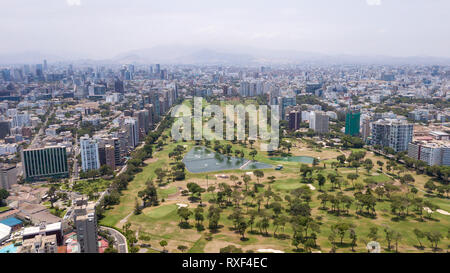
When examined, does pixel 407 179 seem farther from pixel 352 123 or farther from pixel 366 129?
pixel 352 123

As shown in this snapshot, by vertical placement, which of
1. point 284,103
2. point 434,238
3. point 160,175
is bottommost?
point 160,175

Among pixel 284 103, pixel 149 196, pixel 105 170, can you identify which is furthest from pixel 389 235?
pixel 284 103

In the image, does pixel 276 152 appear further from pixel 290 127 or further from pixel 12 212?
pixel 12 212

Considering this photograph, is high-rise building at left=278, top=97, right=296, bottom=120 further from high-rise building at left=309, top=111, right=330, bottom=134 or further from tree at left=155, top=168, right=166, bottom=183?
tree at left=155, top=168, right=166, bottom=183

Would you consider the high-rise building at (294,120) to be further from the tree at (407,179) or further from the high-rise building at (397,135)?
the tree at (407,179)

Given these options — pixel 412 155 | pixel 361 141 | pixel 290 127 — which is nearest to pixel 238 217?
pixel 412 155

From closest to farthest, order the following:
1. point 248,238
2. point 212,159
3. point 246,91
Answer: point 248,238
point 212,159
point 246,91
